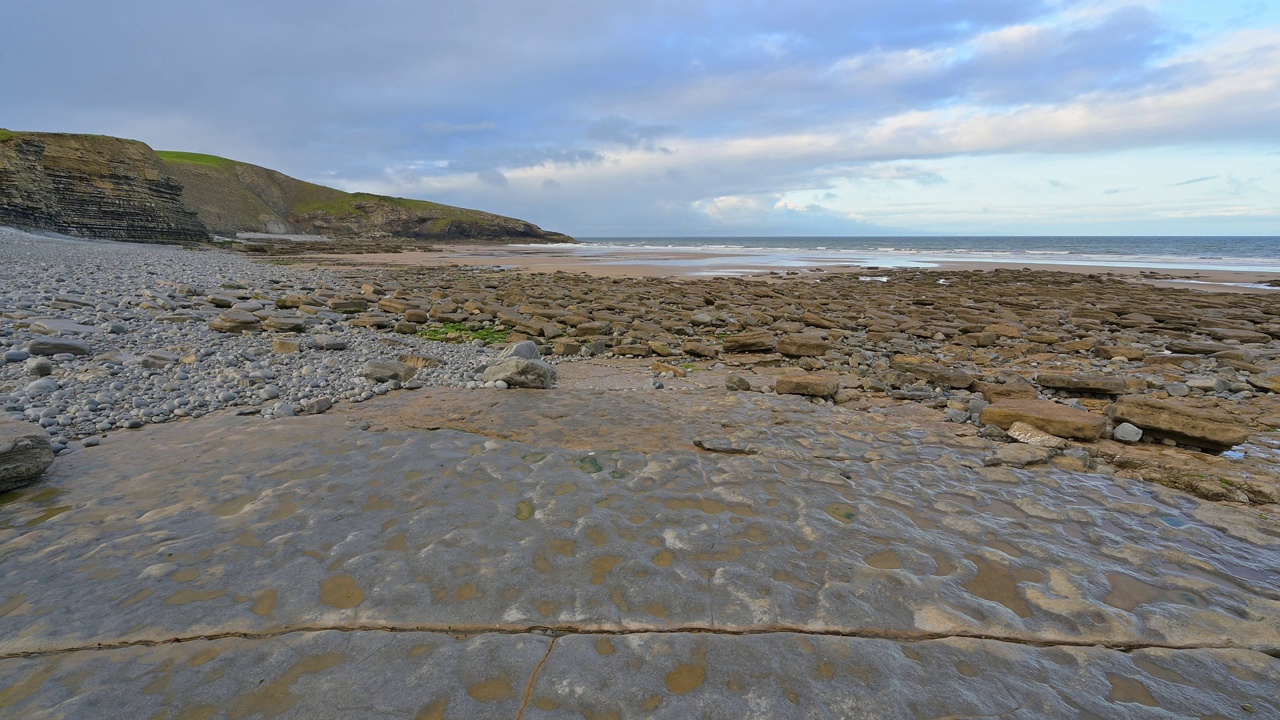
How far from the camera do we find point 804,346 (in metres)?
9.83

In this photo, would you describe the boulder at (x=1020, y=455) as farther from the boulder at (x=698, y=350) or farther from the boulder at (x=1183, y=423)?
the boulder at (x=698, y=350)

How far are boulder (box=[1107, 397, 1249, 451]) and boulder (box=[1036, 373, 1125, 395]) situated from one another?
1.39 metres

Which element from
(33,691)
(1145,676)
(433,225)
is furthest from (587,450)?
(433,225)

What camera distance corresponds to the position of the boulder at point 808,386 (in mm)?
7168

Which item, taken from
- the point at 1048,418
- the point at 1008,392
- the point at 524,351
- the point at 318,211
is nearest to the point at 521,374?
the point at 524,351

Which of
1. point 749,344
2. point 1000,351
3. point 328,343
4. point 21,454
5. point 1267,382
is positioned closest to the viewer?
point 21,454

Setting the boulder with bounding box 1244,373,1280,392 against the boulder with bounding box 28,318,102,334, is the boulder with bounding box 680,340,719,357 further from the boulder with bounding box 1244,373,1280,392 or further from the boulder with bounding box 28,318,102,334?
the boulder with bounding box 28,318,102,334

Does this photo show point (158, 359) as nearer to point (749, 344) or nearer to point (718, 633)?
point (718, 633)

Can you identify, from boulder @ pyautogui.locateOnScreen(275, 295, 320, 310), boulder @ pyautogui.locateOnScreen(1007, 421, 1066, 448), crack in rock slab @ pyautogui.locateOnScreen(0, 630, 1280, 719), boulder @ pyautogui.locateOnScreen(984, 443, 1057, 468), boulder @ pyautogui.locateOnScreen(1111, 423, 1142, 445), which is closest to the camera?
crack in rock slab @ pyautogui.locateOnScreen(0, 630, 1280, 719)

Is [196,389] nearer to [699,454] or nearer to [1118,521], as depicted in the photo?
[699,454]

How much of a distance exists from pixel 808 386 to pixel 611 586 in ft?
16.1

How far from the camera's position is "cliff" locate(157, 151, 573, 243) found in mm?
74000

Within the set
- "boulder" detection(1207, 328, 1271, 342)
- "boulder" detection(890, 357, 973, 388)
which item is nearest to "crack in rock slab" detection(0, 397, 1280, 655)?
"boulder" detection(890, 357, 973, 388)

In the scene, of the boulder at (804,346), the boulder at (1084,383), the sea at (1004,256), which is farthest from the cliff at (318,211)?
the boulder at (1084,383)
